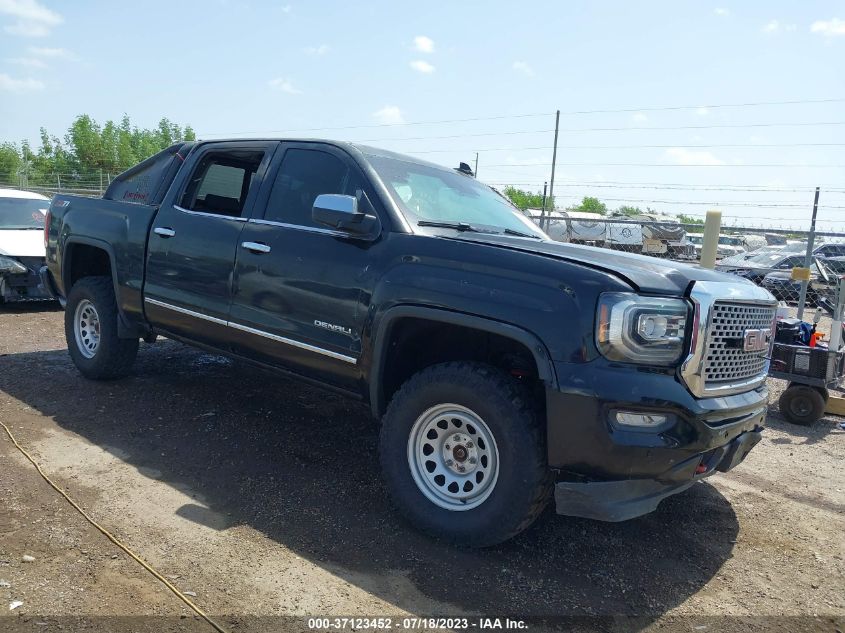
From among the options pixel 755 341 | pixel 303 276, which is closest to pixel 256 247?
pixel 303 276

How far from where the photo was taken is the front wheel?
3154 mm

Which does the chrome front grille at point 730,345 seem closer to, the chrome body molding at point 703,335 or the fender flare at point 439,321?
the chrome body molding at point 703,335

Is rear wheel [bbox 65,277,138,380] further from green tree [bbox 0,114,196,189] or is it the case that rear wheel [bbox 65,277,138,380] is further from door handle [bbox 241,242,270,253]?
green tree [bbox 0,114,196,189]

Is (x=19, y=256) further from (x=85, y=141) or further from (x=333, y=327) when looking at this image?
(x=85, y=141)

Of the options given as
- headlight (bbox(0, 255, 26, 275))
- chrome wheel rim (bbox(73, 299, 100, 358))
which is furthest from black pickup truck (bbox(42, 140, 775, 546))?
headlight (bbox(0, 255, 26, 275))

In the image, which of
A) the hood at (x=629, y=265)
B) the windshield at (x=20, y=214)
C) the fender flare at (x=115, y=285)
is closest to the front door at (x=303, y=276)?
the hood at (x=629, y=265)

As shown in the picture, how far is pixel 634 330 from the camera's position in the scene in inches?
116

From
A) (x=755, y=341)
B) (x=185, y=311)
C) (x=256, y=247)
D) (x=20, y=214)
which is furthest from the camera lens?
(x=20, y=214)

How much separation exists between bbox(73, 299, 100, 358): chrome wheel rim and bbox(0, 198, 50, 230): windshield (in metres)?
4.90

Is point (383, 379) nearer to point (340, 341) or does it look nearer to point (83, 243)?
point (340, 341)

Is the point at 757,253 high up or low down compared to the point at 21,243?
up

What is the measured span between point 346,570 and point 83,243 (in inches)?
158

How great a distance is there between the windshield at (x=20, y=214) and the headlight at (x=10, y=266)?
38.1 inches

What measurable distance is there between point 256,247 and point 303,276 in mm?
475
